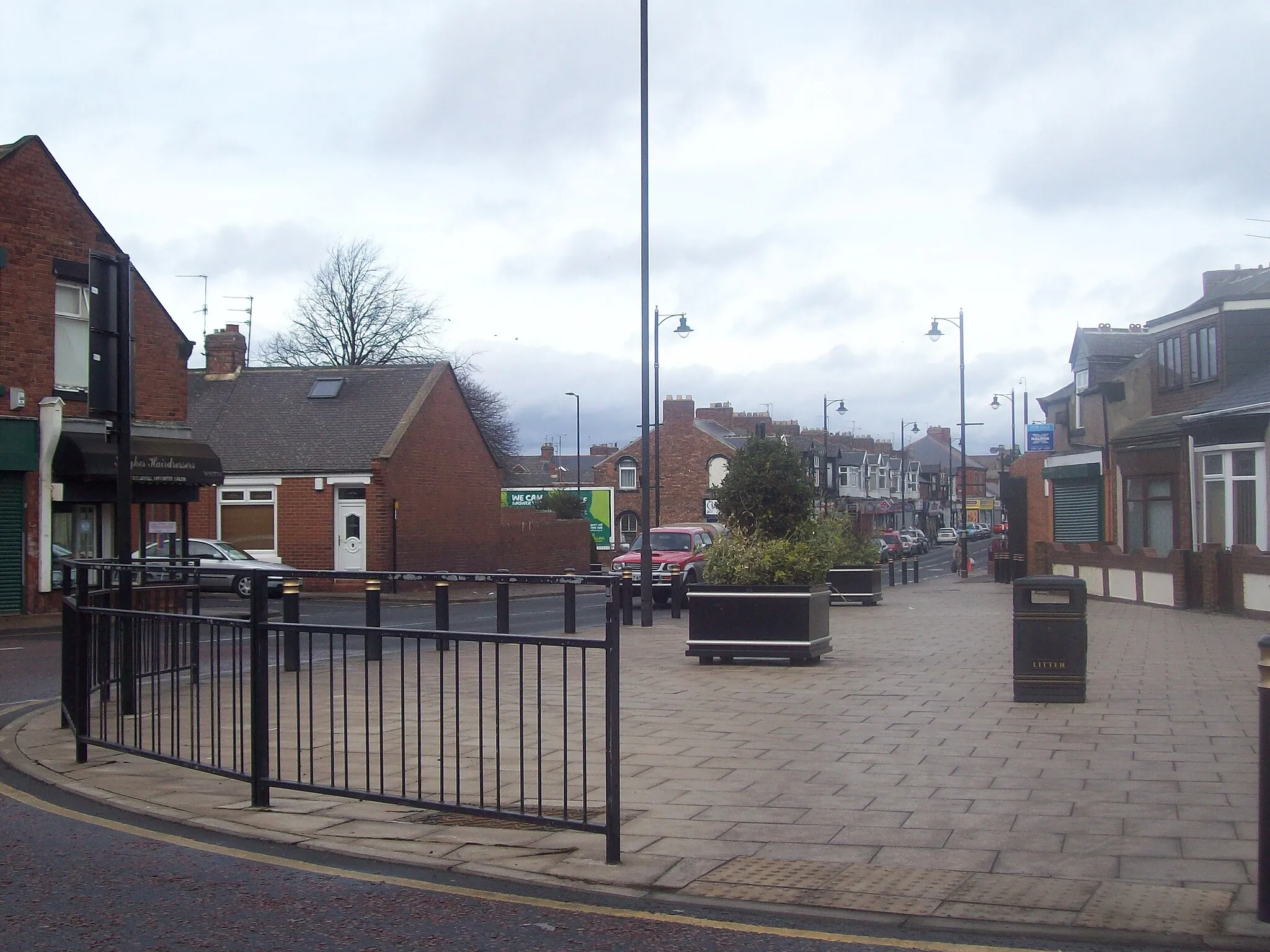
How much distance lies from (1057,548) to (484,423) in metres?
41.8

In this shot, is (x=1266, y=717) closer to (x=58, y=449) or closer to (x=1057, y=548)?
(x=58, y=449)

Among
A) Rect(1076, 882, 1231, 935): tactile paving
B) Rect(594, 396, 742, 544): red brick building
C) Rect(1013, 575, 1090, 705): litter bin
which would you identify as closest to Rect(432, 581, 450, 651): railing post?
Rect(1013, 575, 1090, 705): litter bin

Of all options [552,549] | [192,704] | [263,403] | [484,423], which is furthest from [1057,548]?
[484,423]

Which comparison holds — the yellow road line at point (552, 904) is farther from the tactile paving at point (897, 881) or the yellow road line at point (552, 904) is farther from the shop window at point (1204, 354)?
the shop window at point (1204, 354)

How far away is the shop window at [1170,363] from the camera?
29.3m

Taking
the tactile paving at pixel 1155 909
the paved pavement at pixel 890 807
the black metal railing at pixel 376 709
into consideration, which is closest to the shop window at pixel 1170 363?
the paved pavement at pixel 890 807

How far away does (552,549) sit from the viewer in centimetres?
4281

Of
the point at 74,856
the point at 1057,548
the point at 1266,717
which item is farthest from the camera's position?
the point at 1057,548

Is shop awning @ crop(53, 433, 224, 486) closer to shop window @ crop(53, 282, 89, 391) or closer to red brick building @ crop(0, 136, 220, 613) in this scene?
red brick building @ crop(0, 136, 220, 613)

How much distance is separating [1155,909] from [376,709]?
4082mm

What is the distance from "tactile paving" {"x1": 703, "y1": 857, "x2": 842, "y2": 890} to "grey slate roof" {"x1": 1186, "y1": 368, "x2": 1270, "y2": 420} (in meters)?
20.4

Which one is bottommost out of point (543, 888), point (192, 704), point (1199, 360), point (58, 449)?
point (543, 888)

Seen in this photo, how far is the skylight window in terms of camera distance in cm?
3744

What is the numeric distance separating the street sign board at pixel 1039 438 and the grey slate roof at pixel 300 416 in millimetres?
19569
